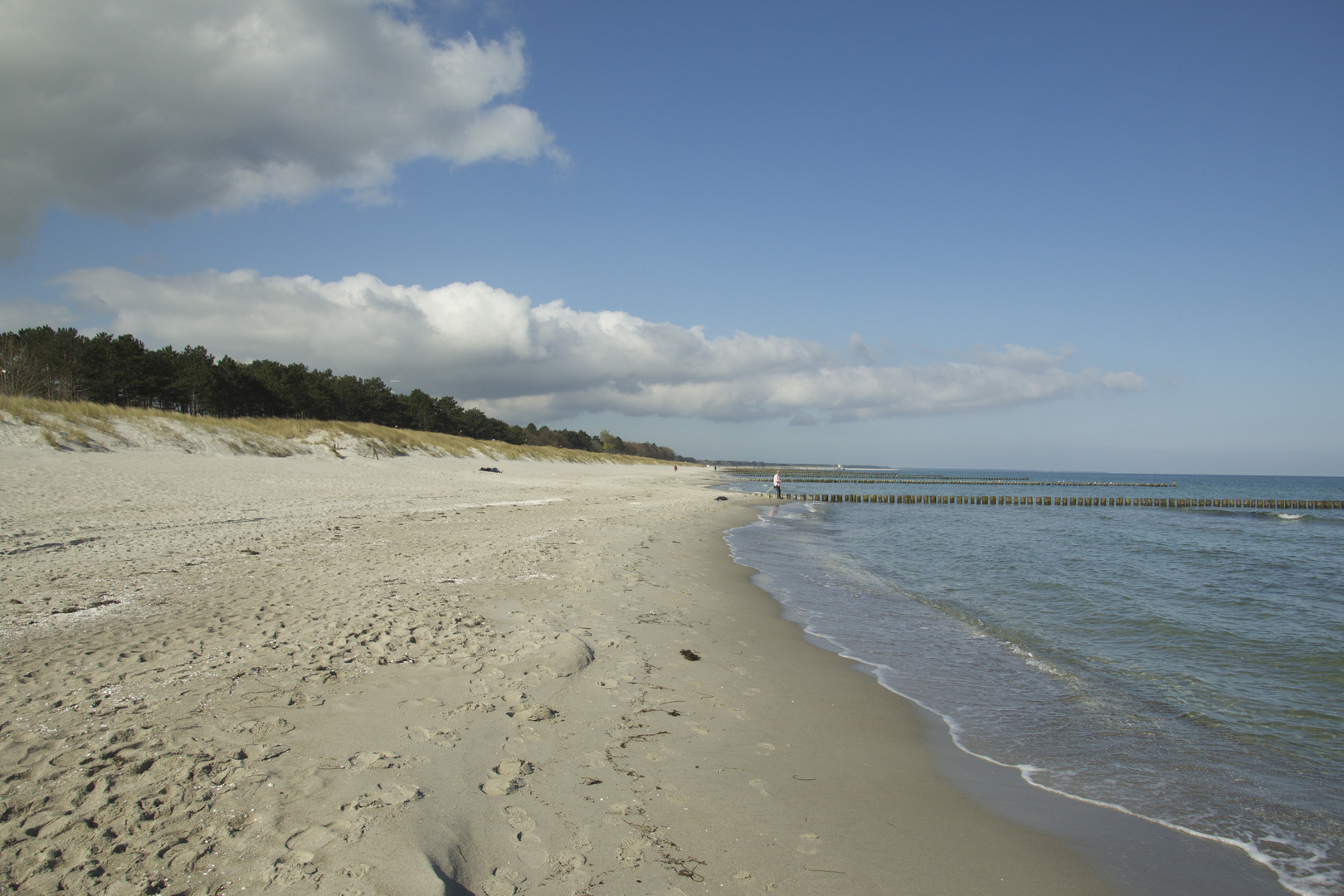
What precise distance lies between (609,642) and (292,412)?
7176cm

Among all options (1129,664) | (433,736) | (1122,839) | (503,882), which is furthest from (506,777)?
(1129,664)

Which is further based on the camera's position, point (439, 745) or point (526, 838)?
point (439, 745)

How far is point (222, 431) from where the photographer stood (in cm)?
3155

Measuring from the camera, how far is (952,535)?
24.3m

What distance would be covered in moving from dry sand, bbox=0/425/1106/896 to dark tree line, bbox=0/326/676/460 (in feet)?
149

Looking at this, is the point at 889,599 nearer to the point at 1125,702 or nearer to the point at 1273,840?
the point at 1125,702

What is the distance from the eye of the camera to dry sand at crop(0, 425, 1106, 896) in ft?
9.98

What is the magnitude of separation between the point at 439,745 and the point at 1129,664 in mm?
8656

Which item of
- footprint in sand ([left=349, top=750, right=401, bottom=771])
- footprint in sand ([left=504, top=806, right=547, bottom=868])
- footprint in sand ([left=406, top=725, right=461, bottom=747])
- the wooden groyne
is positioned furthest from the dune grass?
the wooden groyne

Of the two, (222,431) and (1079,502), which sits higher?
(222,431)

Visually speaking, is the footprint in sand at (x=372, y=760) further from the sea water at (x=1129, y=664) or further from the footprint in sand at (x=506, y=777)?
the sea water at (x=1129, y=664)

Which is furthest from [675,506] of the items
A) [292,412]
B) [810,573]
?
[292,412]

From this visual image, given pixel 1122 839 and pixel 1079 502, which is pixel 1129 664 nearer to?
pixel 1122 839

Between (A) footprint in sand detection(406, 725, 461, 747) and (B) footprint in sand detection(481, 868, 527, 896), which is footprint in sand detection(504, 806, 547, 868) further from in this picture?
(A) footprint in sand detection(406, 725, 461, 747)
